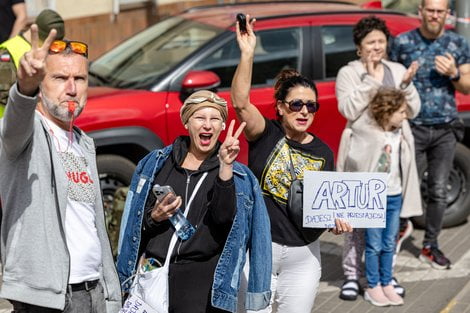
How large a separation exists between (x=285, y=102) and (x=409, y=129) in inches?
87.0

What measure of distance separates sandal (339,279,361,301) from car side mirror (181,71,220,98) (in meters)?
1.95

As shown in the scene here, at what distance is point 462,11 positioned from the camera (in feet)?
30.2

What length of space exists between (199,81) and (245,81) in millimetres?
2968

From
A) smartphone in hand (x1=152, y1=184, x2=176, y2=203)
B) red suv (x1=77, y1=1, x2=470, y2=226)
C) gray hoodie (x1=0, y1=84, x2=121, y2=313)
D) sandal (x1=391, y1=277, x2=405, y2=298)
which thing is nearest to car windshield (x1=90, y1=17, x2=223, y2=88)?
red suv (x1=77, y1=1, x2=470, y2=226)

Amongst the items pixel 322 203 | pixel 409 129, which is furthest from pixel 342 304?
pixel 322 203

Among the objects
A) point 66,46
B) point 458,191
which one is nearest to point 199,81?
point 458,191

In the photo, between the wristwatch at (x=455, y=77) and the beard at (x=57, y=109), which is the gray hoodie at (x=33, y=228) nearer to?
the beard at (x=57, y=109)

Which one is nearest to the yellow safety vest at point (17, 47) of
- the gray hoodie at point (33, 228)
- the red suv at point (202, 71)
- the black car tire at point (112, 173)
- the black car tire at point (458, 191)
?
the red suv at point (202, 71)

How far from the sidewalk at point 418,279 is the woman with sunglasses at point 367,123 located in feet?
0.43

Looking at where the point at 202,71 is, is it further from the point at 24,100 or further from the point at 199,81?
the point at 24,100

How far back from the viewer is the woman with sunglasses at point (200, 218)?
4.76m

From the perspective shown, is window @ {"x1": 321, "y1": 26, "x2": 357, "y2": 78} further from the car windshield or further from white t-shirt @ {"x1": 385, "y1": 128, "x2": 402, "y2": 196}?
white t-shirt @ {"x1": 385, "y1": 128, "x2": 402, "y2": 196}

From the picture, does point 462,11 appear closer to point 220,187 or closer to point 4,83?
point 4,83

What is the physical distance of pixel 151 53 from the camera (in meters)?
9.23
